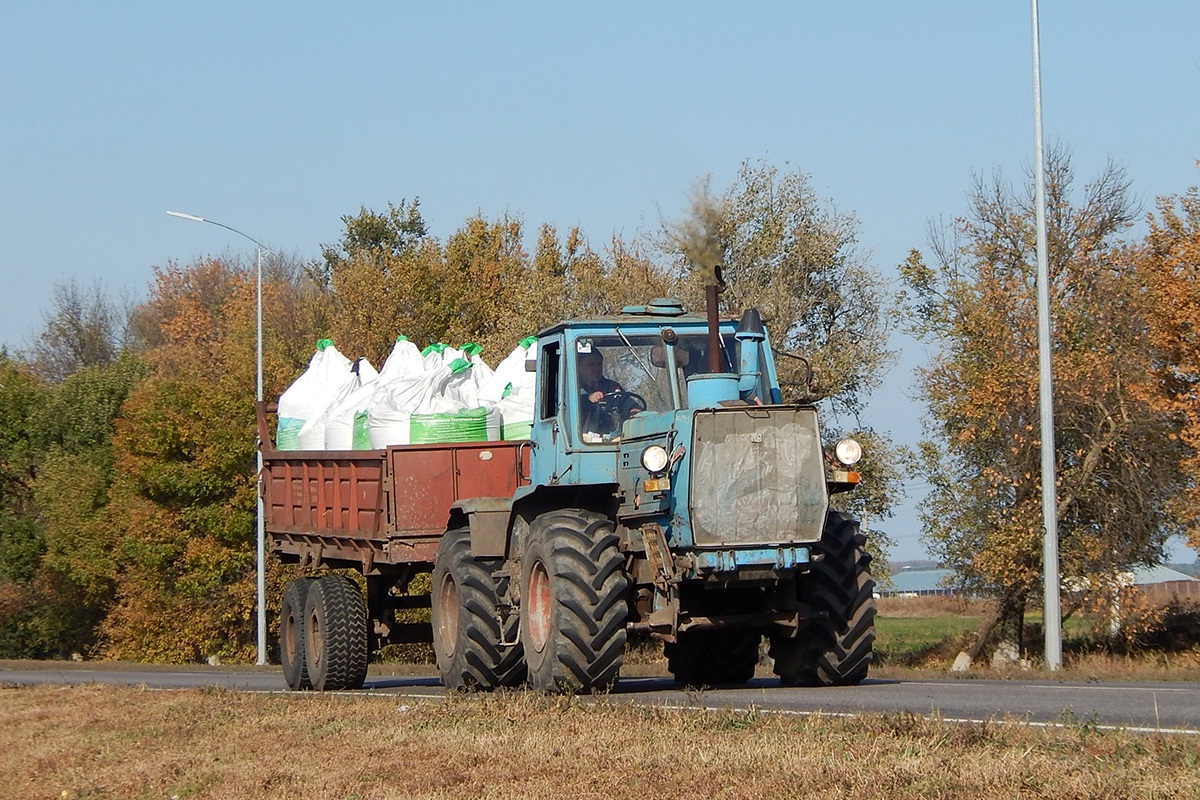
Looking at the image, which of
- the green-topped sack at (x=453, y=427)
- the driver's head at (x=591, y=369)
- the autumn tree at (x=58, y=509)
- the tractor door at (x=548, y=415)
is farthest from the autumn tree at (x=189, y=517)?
the driver's head at (x=591, y=369)

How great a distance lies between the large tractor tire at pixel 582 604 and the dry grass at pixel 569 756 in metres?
0.45

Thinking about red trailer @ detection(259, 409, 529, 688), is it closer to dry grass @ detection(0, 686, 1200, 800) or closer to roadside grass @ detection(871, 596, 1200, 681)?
dry grass @ detection(0, 686, 1200, 800)

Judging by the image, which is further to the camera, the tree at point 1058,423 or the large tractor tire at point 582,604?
the tree at point 1058,423

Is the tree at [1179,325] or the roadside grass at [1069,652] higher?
the tree at [1179,325]

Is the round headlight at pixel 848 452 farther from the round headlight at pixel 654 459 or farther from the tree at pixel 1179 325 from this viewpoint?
the tree at pixel 1179 325

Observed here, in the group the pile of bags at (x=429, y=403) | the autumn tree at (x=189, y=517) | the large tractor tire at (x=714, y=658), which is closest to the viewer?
the large tractor tire at (x=714, y=658)

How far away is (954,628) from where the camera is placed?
49375 mm

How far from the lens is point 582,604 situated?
1259 centimetres

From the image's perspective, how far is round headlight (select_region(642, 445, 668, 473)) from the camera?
12385 millimetres

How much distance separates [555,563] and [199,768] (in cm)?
354

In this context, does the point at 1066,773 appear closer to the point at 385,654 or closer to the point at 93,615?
the point at 385,654

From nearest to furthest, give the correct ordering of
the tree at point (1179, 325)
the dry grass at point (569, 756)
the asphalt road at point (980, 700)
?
the dry grass at point (569, 756) → the asphalt road at point (980, 700) → the tree at point (1179, 325)

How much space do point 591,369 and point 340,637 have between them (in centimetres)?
477

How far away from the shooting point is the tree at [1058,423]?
106ft
